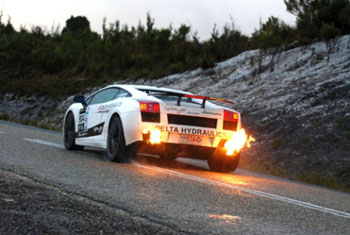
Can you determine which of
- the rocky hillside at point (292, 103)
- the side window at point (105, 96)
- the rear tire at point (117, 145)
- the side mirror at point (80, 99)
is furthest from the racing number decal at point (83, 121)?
the rocky hillside at point (292, 103)

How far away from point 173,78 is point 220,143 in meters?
17.1

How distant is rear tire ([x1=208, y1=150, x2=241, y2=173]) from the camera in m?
9.57

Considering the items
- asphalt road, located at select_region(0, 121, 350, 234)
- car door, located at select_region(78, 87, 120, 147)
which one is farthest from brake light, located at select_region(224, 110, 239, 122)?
car door, located at select_region(78, 87, 120, 147)

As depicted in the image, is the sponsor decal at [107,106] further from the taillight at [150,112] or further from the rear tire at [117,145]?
the taillight at [150,112]

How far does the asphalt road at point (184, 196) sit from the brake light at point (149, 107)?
81 cm

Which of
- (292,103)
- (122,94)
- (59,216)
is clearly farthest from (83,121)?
(292,103)

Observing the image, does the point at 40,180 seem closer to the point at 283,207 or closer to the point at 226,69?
the point at 283,207

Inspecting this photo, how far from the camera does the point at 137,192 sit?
6535 millimetres

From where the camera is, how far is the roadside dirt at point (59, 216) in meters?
4.42

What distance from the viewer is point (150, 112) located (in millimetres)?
8992

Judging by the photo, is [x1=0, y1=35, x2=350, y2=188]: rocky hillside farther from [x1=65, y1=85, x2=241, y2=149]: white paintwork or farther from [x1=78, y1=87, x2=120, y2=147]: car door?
[x1=78, y1=87, x2=120, y2=147]: car door

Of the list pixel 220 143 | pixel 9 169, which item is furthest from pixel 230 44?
pixel 9 169

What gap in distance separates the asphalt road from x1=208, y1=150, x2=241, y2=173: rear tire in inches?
9.0

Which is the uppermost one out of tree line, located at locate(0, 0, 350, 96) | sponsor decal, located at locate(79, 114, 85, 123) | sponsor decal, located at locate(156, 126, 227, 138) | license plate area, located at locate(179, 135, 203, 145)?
tree line, located at locate(0, 0, 350, 96)
